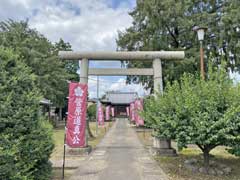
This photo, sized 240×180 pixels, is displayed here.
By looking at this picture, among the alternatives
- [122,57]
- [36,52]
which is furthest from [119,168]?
[36,52]

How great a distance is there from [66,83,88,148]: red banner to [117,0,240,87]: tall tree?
9218mm

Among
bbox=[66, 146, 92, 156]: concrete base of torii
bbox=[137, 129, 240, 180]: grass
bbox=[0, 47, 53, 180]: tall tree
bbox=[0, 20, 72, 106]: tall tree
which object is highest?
bbox=[0, 20, 72, 106]: tall tree

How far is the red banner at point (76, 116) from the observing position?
11117mm

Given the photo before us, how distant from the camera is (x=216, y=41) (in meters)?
20.2

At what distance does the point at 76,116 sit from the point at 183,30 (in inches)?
522

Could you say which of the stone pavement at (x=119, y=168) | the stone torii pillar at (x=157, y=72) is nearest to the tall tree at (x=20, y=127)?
the stone pavement at (x=119, y=168)

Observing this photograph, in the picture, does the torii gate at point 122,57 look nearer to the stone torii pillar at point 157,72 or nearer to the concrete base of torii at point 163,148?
the stone torii pillar at point 157,72

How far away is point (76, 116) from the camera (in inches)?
438

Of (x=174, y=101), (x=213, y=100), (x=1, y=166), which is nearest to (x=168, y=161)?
(x=174, y=101)

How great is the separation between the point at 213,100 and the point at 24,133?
4930 millimetres

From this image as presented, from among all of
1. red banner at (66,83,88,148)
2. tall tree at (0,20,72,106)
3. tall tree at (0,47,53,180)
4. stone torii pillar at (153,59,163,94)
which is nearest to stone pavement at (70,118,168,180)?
red banner at (66,83,88,148)

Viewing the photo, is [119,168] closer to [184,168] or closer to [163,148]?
[184,168]

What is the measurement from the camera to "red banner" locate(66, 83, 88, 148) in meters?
11.1

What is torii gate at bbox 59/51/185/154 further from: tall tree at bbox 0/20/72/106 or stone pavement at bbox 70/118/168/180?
tall tree at bbox 0/20/72/106
